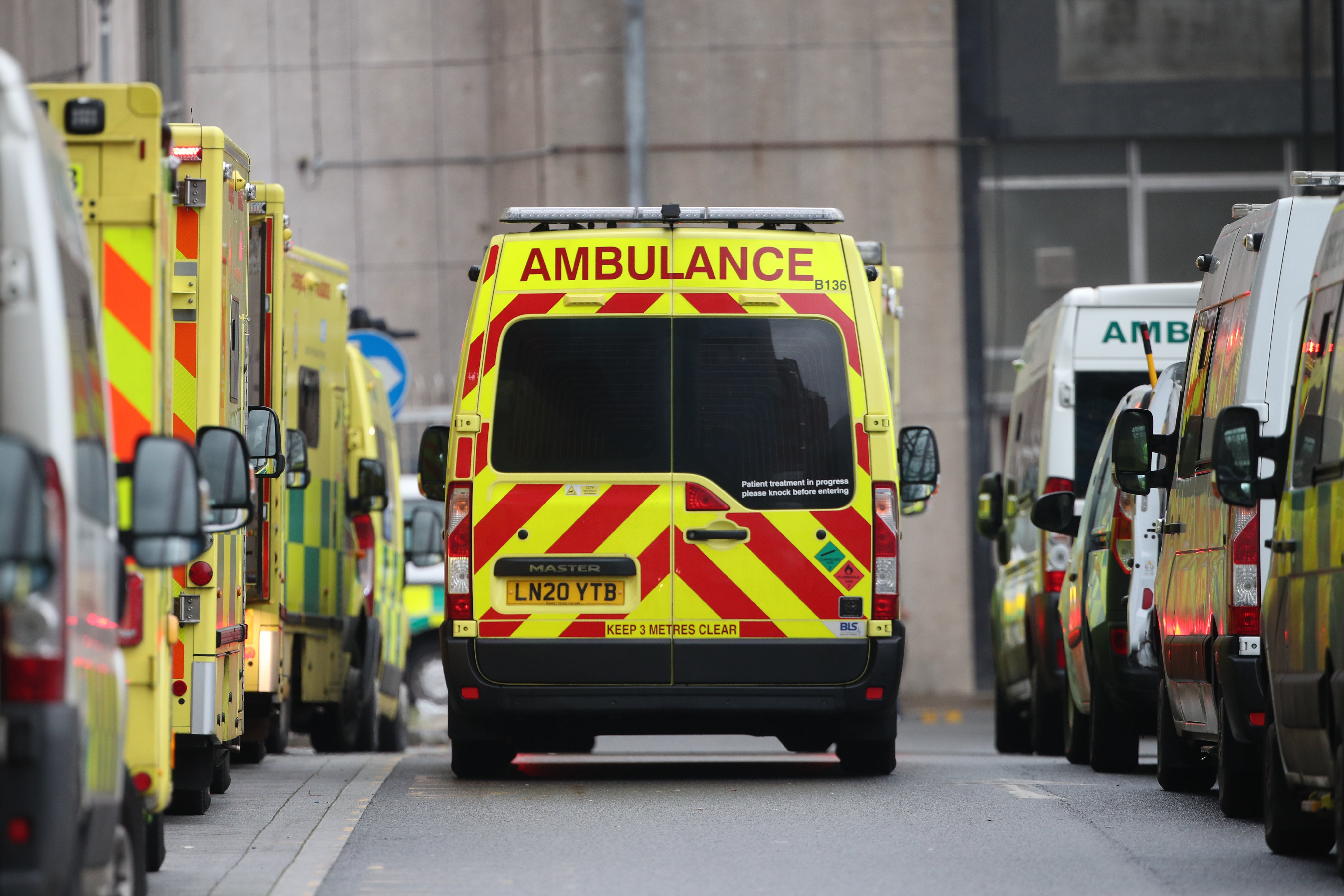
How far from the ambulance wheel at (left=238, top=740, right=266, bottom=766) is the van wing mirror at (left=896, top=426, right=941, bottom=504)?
4096mm

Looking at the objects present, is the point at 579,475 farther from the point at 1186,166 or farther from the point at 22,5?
the point at 22,5

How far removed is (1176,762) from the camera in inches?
429

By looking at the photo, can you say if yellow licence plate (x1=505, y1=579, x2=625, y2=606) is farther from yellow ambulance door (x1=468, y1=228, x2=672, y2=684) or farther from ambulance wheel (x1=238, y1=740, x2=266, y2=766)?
ambulance wheel (x1=238, y1=740, x2=266, y2=766)

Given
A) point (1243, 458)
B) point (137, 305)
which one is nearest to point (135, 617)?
point (137, 305)

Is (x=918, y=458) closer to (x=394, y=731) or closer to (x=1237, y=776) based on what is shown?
(x=1237, y=776)

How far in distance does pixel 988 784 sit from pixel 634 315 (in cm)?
290

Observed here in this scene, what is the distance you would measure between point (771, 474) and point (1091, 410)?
172 inches

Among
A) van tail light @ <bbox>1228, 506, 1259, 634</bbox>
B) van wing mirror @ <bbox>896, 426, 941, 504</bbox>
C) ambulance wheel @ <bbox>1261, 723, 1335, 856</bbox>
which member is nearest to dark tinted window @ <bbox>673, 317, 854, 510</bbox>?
van wing mirror @ <bbox>896, 426, 941, 504</bbox>

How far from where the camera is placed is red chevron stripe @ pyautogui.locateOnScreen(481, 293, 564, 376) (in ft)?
35.4

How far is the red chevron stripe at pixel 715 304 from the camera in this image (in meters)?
10.9

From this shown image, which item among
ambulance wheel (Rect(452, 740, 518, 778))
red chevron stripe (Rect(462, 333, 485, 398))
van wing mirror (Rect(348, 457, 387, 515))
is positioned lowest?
ambulance wheel (Rect(452, 740, 518, 778))

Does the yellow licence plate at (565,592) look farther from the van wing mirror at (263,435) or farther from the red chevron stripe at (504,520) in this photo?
the van wing mirror at (263,435)

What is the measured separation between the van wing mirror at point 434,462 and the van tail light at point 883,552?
2232mm

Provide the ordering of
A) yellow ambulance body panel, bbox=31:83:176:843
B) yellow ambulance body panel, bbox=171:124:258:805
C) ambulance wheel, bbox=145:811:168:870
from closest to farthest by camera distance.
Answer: yellow ambulance body panel, bbox=31:83:176:843 < ambulance wheel, bbox=145:811:168:870 < yellow ambulance body panel, bbox=171:124:258:805
